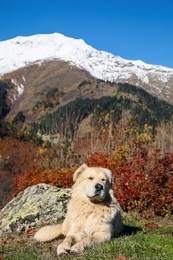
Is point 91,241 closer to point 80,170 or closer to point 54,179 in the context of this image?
point 80,170

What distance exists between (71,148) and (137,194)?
11.4m

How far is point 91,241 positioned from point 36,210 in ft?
15.5

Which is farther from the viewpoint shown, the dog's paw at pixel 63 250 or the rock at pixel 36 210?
the rock at pixel 36 210

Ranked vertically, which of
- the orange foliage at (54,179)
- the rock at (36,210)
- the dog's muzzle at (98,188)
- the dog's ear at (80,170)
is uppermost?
the dog's ear at (80,170)

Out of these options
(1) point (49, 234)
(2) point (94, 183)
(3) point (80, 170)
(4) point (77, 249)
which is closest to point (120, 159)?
(1) point (49, 234)

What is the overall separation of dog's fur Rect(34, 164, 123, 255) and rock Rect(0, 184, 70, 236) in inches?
131

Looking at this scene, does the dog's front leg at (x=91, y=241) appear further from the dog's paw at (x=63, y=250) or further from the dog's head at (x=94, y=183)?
the dog's head at (x=94, y=183)

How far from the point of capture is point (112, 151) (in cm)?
2066

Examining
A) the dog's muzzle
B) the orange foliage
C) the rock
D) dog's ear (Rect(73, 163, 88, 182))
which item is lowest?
the rock

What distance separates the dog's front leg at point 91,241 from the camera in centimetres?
660

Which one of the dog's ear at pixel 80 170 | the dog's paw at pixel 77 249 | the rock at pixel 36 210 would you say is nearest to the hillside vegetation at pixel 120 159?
the rock at pixel 36 210

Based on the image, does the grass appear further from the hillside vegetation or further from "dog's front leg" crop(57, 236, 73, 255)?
the hillside vegetation

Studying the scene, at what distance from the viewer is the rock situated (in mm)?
11094

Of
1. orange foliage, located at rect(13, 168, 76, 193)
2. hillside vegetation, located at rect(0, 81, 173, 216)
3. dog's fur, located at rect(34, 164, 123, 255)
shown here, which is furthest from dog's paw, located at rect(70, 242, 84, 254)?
orange foliage, located at rect(13, 168, 76, 193)
